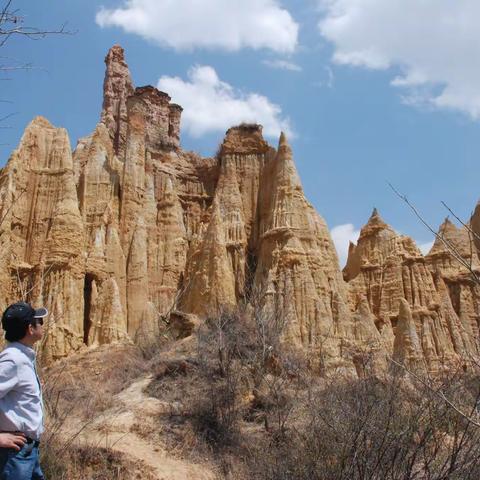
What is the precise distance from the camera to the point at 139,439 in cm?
1323

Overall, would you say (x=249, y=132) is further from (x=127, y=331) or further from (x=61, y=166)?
(x=127, y=331)

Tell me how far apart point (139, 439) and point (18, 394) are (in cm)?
961

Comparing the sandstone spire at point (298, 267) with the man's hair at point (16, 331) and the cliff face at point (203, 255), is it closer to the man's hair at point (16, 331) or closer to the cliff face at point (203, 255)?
the cliff face at point (203, 255)

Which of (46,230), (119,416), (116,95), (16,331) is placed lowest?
(119,416)

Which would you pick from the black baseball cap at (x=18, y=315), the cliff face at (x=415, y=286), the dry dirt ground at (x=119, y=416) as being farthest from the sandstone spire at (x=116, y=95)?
the black baseball cap at (x=18, y=315)

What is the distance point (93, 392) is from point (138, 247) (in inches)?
716

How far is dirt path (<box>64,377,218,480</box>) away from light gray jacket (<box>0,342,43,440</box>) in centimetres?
679

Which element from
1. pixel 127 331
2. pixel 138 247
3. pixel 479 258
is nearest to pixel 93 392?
pixel 127 331

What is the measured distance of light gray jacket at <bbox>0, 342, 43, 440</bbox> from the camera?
4137 millimetres

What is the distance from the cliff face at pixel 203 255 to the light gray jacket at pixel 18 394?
58.9 ft

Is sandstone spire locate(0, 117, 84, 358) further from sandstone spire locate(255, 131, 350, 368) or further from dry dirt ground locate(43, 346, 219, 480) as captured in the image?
sandstone spire locate(255, 131, 350, 368)

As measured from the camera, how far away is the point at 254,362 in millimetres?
17047

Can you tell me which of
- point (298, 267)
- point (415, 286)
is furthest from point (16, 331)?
point (415, 286)

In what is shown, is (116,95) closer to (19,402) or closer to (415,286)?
(415,286)
